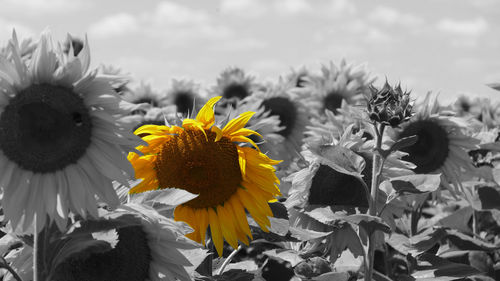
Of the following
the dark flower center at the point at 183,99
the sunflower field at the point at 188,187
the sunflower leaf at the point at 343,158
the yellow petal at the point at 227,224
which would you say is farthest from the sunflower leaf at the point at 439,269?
the dark flower center at the point at 183,99

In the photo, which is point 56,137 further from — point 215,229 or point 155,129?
point 215,229

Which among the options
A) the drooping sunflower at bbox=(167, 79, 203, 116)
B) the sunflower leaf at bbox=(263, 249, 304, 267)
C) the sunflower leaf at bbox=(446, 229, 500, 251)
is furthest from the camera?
the drooping sunflower at bbox=(167, 79, 203, 116)

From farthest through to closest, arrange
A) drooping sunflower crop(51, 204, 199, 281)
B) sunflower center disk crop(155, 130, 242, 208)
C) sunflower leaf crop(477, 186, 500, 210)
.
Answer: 1. sunflower leaf crop(477, 186, 500, 210)
2. sunflower center disk crop(155, 130, 242, 208)
3. drooping sunflower crop(51, 204, 199, 281)

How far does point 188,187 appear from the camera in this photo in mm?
2744

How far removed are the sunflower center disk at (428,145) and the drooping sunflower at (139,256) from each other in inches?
102

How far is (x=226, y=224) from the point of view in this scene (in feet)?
9.36

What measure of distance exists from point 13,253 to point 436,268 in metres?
2.06

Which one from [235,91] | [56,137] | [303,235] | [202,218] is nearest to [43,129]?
[56,137]

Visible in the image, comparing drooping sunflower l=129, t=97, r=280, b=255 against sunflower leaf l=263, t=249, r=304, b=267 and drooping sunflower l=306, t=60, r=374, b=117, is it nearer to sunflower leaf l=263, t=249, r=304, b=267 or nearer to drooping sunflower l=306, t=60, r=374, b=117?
sunflower leaf l=263, t=249, r=304, b=267

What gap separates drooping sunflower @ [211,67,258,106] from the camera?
914cm

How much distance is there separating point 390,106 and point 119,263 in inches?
52.8

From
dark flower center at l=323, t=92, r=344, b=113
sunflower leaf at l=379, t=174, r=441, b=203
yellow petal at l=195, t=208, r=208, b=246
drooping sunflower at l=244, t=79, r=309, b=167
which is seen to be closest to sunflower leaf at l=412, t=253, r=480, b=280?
sunflower leaf at l=379, t=174, r=441, b=203

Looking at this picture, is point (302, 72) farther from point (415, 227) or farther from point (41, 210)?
point (41, 210)

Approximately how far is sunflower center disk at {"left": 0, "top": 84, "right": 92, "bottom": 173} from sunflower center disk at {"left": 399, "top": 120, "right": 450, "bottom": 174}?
3026mm
